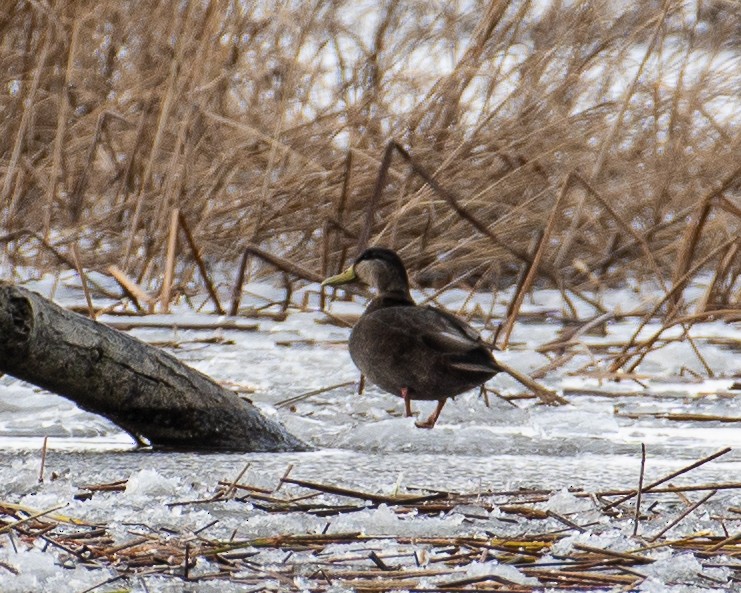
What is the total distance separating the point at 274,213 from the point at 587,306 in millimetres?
1448

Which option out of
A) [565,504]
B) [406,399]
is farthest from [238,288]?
[565,504]

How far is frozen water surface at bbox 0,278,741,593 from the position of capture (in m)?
1.53

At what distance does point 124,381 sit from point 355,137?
10.4 feet

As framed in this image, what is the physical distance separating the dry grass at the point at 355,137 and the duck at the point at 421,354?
5.10 feet

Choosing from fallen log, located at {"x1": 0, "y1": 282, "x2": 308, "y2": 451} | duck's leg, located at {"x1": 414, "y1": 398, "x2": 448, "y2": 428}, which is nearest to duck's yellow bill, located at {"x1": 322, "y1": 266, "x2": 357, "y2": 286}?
duck's leg, located at {"x1": 414, "y1": 398, "x2": 448, "y2": 428}

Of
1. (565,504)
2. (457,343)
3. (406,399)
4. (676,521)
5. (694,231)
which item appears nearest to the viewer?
(676,521)

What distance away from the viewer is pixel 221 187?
5.41 meters

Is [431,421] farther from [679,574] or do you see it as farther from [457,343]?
[679,574]

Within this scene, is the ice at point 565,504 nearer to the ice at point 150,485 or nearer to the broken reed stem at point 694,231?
the ice at point 150,485

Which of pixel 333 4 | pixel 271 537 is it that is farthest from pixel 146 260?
pixel 271 537

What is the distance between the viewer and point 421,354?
298cm

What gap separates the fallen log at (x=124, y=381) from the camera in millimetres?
2299

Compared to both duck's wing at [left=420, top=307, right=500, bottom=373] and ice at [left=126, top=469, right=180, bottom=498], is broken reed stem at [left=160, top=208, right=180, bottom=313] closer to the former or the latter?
duck's wing at [left=420, top=307, right=500, bottom=373]

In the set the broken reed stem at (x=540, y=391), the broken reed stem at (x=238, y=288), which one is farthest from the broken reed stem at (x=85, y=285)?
the broken reed stem at (x=540, y=391)
